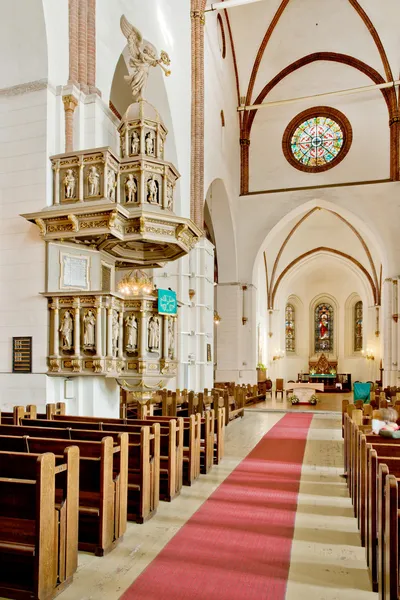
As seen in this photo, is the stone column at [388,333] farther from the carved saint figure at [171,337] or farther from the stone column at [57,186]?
the stone column at [57,186]

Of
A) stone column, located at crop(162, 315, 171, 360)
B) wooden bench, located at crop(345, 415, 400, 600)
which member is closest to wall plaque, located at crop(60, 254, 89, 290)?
stone column, located at crop(162, 315, 171, 360)

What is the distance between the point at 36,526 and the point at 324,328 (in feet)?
100

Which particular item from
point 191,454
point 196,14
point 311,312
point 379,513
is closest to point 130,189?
point 191,454

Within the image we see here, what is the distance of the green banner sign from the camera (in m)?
7.75

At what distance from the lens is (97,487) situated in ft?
12.1

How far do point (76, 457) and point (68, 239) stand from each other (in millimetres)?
4668

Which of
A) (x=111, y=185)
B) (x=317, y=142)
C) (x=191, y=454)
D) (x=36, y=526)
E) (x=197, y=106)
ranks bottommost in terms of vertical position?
(x=191, y=454)

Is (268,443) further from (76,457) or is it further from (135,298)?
(76,457)

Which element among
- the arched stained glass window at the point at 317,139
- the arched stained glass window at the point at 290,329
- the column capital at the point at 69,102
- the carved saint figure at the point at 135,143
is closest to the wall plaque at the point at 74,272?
the carved saint figure at the point at 135,143

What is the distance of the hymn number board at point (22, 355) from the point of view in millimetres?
7180

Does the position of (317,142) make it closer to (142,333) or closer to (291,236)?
(291,236)

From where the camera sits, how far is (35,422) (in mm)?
5246

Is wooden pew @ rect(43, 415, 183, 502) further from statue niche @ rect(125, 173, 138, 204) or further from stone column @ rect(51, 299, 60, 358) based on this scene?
statue niche @ rect(125, 173, 138, 204)

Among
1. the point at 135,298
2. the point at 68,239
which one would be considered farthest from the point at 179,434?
the point at 68,239
